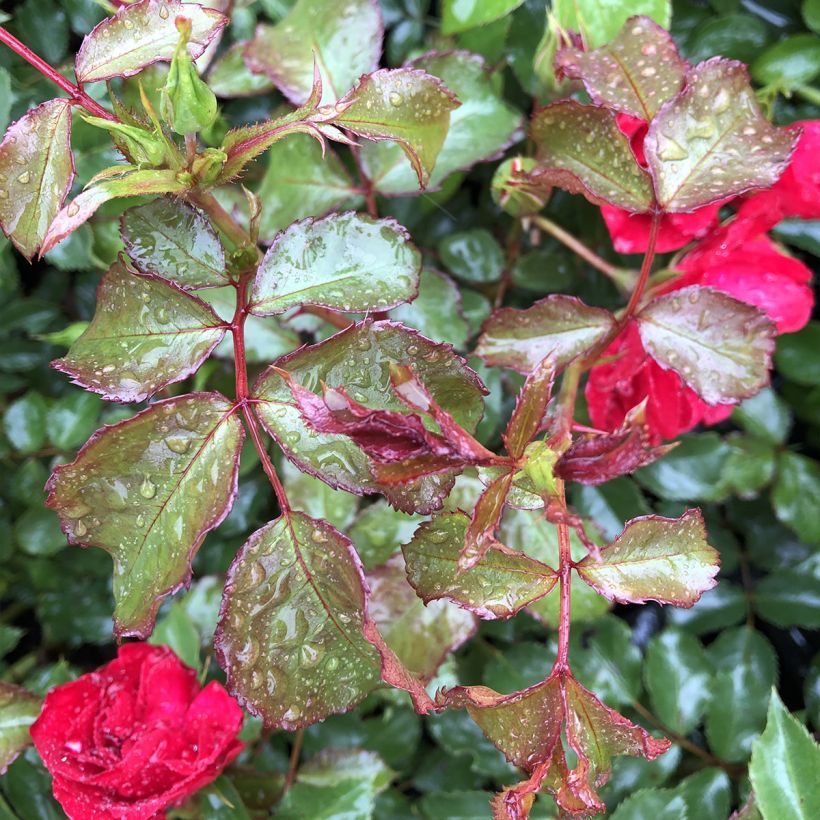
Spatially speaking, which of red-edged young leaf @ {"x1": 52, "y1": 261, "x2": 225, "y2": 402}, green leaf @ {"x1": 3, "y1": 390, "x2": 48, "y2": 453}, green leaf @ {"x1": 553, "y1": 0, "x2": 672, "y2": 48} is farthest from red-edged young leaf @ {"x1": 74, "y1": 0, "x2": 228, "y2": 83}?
green leaf @ {"x1": 3, "y1": 390, "x2": 48, "y2": 453}

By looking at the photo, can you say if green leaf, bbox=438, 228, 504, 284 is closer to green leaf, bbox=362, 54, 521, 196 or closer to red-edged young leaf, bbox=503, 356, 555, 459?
green leaf, bbox=362, 54, 521, 196

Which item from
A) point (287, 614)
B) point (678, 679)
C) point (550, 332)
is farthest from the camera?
point (678, 679)

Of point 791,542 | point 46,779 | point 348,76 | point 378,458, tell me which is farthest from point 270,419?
point 791,542

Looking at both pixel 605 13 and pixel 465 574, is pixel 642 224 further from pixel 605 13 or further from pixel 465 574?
pixel 465 574

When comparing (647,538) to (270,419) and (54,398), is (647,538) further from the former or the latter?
(54,398)

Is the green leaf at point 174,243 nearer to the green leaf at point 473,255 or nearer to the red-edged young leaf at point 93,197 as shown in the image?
the red-edged young leaf at point 93,197

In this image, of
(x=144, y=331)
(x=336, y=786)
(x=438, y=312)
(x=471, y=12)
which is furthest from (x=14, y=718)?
(x=471, y=12)

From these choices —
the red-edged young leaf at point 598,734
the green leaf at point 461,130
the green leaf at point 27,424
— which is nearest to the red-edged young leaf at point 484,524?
the red-edged young leaf at point 598,734

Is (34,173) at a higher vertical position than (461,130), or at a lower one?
higher
